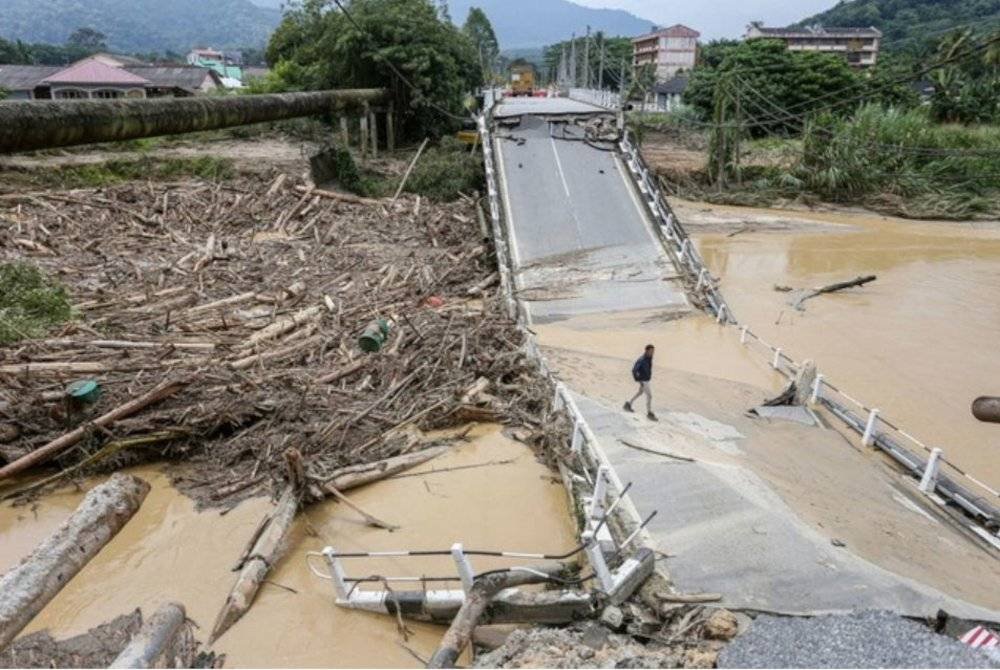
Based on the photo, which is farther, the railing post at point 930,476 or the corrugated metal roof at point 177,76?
the corrugated metal roof at point 177,76

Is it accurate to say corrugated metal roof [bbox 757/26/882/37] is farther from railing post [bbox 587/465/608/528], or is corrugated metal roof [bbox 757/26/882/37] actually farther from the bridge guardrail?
railing post [bbox 587/465/608/528]

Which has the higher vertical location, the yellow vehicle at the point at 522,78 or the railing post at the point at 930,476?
the yellow vehicle at the point at 522,78

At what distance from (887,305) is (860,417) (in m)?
10.1

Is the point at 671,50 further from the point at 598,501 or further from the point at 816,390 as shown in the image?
the point at 598,501

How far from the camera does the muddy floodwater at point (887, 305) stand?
13.3m

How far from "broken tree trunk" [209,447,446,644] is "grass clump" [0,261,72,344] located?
6.50m

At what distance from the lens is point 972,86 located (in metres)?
44.8

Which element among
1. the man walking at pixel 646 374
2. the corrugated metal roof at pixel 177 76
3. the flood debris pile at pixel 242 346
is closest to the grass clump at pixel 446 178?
the flood debris pile at pixel 242 346

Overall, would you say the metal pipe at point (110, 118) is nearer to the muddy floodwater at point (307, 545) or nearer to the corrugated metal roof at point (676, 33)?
the muddy floodwater at point (307, 545)

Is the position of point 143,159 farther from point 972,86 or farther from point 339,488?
point 972,86

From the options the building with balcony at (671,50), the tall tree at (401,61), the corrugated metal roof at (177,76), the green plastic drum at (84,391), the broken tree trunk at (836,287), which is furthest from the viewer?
the building with balcony at (671,50)

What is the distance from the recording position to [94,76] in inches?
1778

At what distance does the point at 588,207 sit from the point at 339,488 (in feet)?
42.8

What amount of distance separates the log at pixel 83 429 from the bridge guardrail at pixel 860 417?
10.1m
